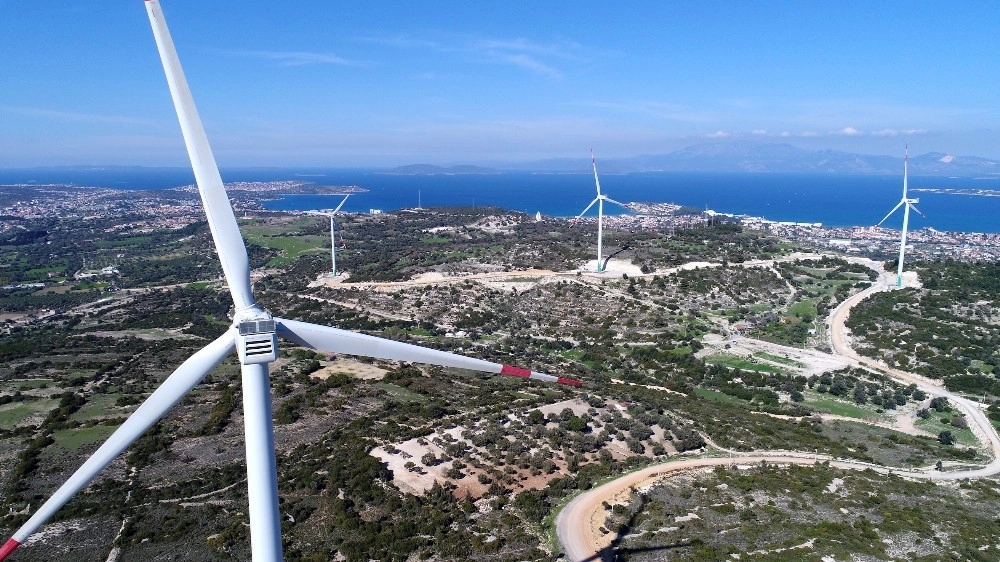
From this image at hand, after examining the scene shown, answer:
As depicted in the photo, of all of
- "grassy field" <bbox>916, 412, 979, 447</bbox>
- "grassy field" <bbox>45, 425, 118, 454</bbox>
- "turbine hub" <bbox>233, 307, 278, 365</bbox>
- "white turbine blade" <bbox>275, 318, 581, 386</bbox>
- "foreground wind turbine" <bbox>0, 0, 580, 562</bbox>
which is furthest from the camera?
"grassy field" <bbox>916, 412, 979, 447</bbox>

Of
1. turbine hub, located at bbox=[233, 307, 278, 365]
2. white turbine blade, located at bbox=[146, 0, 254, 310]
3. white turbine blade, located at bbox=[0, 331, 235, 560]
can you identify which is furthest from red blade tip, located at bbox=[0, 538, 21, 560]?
white turbine blade, located at bbox=[146, 0, 254, 310]

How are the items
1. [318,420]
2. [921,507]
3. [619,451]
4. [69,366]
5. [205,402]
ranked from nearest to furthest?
[921,507], [619,451], [318,420], [205,402], [69,366]

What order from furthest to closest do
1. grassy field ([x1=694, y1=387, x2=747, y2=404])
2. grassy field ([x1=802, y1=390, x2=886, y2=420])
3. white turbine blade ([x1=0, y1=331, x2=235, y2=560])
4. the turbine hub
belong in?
grassy field ([x1=694, y1=387, x2=747, y2=404]) → grassy field ([x1=802, y1=390, x2=886, y2=420]) → the turbine hub → white turbine blade ([x1=0, y1=331, x2=235, y2=560])

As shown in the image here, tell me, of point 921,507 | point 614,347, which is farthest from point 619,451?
point 614,347

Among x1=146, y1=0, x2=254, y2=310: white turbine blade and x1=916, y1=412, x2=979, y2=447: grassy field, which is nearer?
x1=146, y1=0, x2=254, y2=310: white turbine blade

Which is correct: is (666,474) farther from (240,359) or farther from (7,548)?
(7,548)

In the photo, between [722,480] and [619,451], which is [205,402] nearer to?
[619,451]

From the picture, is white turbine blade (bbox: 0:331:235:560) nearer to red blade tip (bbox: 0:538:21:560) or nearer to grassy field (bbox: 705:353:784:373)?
red blade tip (bbox: 0:538:21:560)

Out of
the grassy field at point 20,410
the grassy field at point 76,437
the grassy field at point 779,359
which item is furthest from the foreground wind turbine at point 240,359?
the grassy field at point 779,359
